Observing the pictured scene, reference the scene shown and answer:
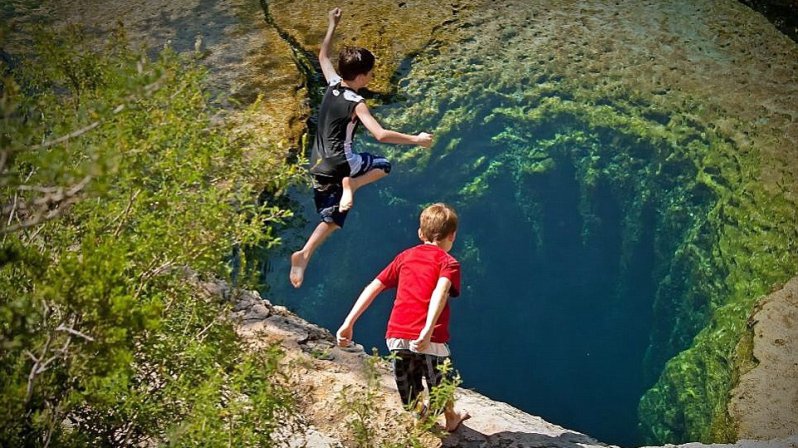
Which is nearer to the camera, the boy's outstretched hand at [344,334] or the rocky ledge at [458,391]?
the boy's outstretched hand at [344,334]

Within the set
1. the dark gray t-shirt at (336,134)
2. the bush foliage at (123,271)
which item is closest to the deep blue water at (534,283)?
the dark gray t-shirt at (336,134)

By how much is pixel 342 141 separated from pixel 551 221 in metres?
2.85

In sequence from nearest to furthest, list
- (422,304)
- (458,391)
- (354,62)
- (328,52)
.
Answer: (422,304) < (354,62) < (328,52) < (458,391)

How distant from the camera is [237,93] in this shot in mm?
6285

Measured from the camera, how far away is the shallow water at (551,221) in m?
6.22

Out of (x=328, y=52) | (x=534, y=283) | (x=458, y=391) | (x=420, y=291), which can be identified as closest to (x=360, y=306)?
(x=420, y=291)

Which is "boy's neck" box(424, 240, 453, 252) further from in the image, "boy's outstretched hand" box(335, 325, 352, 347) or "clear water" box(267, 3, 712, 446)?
"clear water" box(267, 3, 712, 446)

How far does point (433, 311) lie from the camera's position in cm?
334

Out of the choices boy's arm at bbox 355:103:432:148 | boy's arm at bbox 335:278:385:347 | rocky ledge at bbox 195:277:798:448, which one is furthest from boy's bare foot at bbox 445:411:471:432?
boy's arm at bbox 355:103:432:148

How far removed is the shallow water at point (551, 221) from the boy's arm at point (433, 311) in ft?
8.85

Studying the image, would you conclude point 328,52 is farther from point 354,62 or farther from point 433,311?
point 433,311

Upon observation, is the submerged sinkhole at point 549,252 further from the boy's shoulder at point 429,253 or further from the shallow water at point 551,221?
the boy's shoulder at point 429,253

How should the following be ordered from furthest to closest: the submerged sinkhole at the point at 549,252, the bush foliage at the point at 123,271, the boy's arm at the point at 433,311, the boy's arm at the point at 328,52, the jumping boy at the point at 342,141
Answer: the submerged sinkhole at the point at 549,252 → the boy's arm at the point at 328,52 → the jumping boy at the point at 342,141 → the boy's arm at the point at 433,311 → the bush foliage at the point at 123,271

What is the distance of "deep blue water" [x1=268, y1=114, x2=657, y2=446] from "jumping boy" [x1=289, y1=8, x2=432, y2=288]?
184cm
